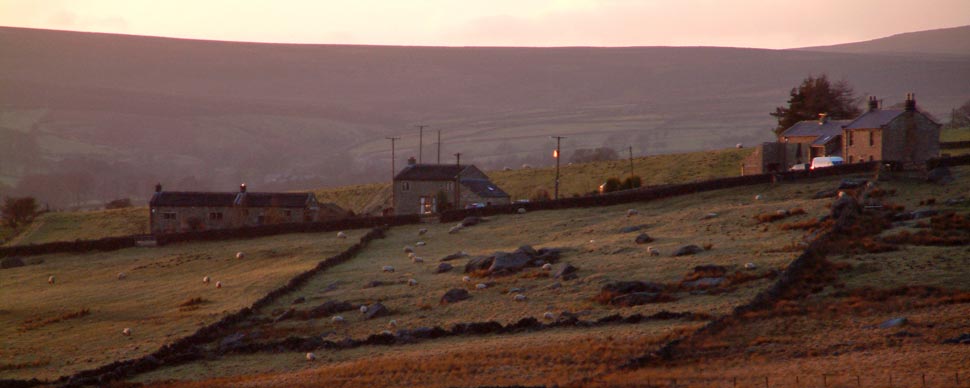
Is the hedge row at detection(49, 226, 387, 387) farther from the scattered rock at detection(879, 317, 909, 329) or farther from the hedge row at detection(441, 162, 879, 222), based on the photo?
the scattered rock at detection(879, 317, 909, 329)

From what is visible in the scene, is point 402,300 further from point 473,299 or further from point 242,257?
point 242,257

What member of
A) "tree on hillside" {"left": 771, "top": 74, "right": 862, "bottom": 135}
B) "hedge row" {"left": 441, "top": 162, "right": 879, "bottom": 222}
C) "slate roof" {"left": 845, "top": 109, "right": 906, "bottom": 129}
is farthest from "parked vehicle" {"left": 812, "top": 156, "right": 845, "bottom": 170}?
"tree on hillside" {"left": 771, "top": 74, "right": 862, "bottom": 135}

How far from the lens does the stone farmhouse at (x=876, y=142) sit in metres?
98.5

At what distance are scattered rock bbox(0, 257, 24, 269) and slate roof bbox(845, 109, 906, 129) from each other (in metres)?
71.4

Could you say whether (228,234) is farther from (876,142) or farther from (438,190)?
(876,142)

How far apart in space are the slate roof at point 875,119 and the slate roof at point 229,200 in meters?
53.4

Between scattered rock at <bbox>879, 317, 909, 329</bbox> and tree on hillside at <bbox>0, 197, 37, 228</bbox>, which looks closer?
scattered rock at <bbox>879, 317, 909, 329</bbox>

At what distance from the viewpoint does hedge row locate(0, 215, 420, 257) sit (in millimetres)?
87062

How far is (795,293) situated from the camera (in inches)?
1871

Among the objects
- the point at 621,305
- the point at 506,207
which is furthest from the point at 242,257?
the point at 621,305

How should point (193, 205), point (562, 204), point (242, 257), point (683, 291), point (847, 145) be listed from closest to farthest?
point (683, 291) < point (242, 257) < point (562, 204) < point (847, 145) < point (193, 205)

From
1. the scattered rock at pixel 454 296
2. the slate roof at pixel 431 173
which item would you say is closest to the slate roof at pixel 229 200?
the slate roof at pixel 431 173

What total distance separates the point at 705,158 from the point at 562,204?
5359cm

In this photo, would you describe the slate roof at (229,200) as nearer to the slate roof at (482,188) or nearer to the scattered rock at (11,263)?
the slate roof at (482,188)
